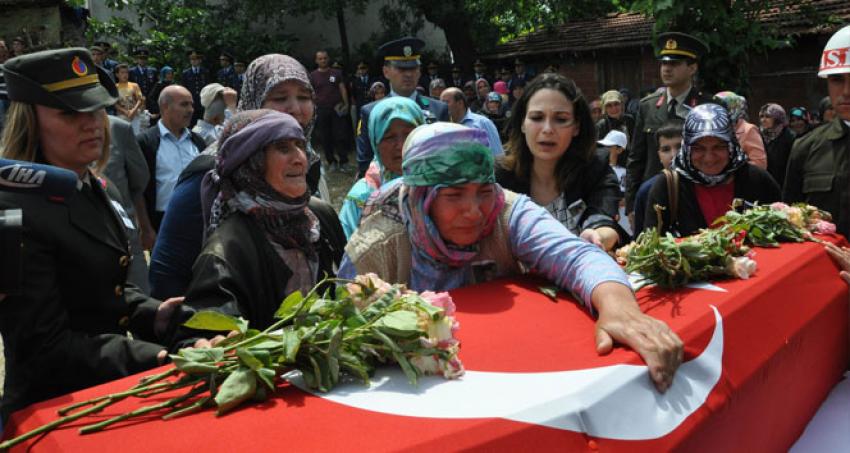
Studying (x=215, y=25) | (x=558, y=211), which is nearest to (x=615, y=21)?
(x=215, y=25)

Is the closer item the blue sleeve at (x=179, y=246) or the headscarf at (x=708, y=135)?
the blue sleeve at (x=179, y=246)

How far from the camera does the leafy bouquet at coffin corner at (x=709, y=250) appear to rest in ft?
8.48

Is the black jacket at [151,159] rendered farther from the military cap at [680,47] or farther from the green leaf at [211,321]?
the green leaf at [211,321]

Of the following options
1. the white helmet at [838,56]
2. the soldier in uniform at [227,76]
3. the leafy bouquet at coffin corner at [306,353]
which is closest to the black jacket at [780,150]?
the white helmet at [838,56]

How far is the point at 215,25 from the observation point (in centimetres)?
1995

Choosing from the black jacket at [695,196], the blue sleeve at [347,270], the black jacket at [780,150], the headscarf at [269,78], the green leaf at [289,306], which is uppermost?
the headscarf at [269,78]

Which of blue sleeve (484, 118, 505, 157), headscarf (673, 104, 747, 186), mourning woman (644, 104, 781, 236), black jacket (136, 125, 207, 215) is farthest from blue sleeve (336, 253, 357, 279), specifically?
black jacket (136, 125, 207, 215)

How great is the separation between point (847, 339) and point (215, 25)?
63.1ft

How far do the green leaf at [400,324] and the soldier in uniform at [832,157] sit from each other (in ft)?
10.7

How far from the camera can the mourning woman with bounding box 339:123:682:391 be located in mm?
2268

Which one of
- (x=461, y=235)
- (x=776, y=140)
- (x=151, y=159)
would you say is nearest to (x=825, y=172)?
(x=461, y=235)

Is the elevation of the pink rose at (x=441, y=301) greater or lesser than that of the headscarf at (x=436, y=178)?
lesser

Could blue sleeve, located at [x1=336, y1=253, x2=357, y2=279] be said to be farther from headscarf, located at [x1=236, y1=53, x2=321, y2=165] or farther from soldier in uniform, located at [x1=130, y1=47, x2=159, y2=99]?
soldier in uniform, located at [x1=130, y1=47, x2=159, y2=99]

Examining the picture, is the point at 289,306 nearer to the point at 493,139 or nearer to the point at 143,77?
the point at 493,139
